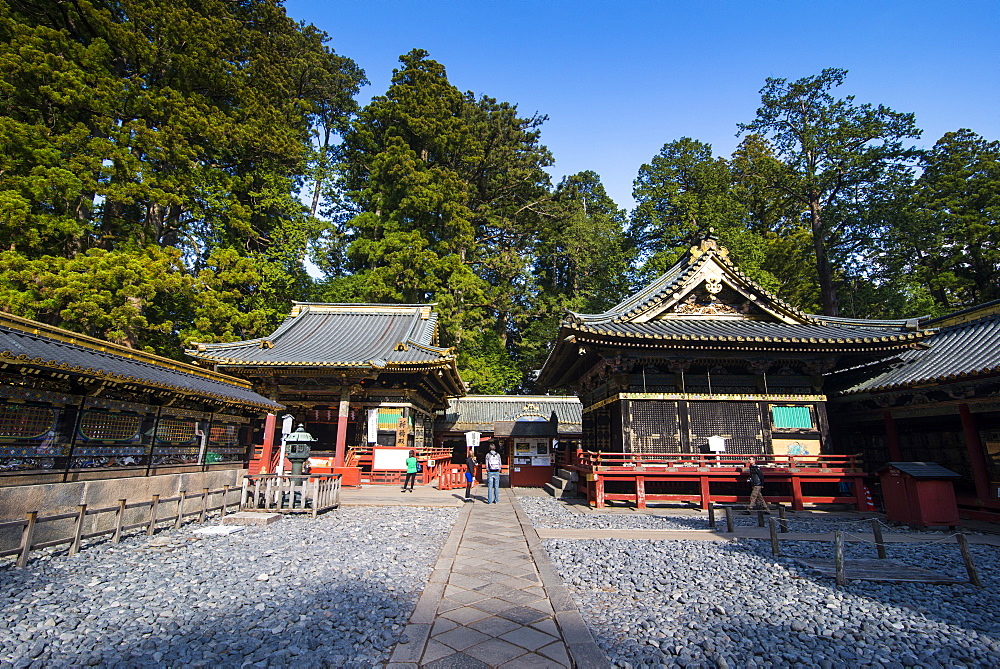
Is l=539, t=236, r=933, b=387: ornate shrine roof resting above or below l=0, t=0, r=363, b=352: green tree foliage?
below

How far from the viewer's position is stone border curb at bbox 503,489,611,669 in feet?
12.1

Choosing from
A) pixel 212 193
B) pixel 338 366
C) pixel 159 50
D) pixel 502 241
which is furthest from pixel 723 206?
pixel 159 50

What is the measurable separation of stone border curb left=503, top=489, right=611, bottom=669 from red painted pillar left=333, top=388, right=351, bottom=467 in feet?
36.6

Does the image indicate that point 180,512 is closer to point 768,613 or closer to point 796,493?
point 768,613

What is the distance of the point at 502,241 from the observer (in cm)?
3825

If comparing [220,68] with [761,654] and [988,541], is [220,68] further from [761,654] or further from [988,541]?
[988,541]

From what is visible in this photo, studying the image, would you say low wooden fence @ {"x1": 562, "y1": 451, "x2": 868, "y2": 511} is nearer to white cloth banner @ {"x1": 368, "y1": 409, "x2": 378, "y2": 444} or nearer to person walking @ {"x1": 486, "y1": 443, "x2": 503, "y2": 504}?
person walking @ {"x1": 486, "y1": 443, "x2": 503, "y2": 504}

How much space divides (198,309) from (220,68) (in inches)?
495

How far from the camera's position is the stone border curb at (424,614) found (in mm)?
3709

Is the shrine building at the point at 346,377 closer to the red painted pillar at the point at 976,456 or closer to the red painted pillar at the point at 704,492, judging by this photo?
the red painted pillar at the point at 704,492

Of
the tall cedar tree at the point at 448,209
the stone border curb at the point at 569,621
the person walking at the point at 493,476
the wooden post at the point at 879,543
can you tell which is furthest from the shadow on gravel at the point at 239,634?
the tall cedar tree at the point at 448,209

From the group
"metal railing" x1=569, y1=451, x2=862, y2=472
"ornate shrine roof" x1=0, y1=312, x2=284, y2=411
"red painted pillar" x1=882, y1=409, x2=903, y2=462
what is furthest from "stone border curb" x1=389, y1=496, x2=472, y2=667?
"red painted pillar" x1=882, y1=409, x2=903, y2=462

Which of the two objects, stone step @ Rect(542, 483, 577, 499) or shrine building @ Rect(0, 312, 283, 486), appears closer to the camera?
shrine building @ Rect(0, 312, 283, 486)

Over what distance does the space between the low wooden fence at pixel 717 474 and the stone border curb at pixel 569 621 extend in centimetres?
629
